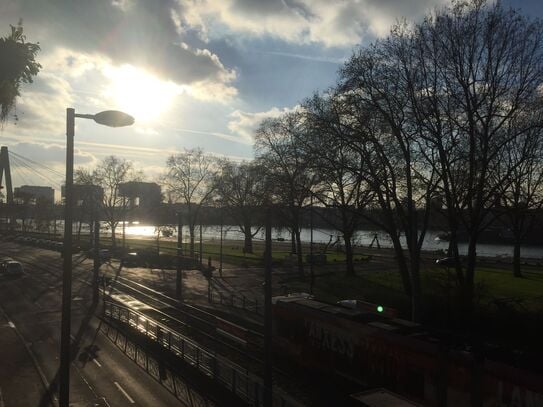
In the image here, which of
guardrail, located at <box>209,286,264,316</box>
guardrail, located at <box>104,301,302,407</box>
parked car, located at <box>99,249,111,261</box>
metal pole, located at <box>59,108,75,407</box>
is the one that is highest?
metal pole, located at <box>59,108,75,407</box>

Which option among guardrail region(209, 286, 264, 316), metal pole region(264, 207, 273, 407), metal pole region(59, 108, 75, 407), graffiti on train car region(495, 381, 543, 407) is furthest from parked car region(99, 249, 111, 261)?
graffiti on train car region(495, 381, 543, 407)

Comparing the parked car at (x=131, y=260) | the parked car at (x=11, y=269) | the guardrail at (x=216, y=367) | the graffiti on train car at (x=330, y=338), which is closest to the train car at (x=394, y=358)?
the graffiti on train car at (x=330, y=338)

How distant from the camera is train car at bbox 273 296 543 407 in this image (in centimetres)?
1177

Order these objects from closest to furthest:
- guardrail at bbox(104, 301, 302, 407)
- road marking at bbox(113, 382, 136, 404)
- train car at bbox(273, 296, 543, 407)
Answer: train car at bbox(273, 296, 543, 407) < guardrail at bbox(104, 301, 302, 407) < road marking at bbox(113, 382, 136, 404)

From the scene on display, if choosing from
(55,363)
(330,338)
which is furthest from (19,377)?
(330,338)

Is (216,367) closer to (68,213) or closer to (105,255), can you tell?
(68,213)

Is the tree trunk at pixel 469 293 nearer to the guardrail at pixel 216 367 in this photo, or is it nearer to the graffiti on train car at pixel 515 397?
the guardrail at pixel 216 367

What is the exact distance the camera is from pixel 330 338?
18.3 meters

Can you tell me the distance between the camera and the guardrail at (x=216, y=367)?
48.6 ft

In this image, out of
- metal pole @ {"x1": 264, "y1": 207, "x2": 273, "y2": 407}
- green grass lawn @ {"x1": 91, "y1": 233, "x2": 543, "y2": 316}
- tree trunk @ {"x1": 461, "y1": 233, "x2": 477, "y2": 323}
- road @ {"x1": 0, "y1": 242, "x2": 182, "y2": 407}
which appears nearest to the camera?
metal pole @ {"x1": 264, "y1": 207, "x2": 273, "y2": 407}

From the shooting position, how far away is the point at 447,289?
29.1m

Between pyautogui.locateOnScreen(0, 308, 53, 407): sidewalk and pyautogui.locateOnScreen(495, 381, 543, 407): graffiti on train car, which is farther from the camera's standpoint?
pyautogui.locateOnScreen(0, 308, 53, 407): sidewalk

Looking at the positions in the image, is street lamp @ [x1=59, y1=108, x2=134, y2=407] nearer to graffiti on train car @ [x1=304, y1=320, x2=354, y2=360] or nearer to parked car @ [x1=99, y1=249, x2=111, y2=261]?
graffiti on train car @ [x1=304, y1=320, x2=354, y2=360]

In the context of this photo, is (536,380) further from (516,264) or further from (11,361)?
(516,264)
